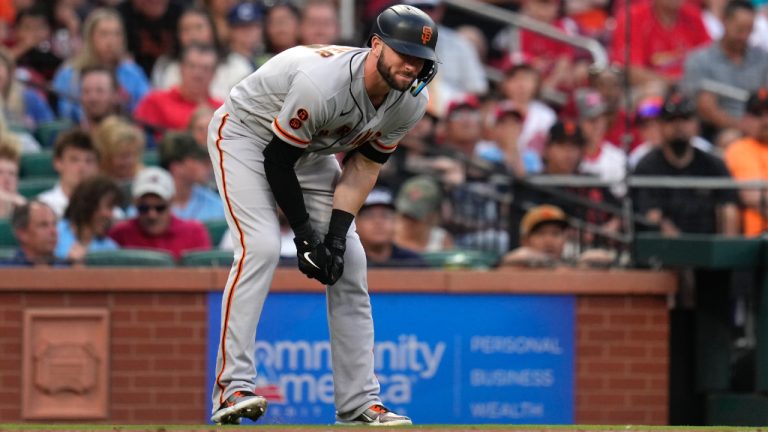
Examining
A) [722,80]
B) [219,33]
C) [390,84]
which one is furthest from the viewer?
[722,80]

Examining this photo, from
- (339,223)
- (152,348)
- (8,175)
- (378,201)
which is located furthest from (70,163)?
(339,223)

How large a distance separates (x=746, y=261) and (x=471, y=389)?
174 cm

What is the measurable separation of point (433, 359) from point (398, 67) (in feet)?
11.2

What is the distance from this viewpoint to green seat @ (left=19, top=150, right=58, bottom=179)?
9719 mm

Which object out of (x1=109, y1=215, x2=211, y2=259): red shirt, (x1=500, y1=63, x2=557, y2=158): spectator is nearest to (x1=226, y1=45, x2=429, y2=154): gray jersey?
(x1=109, y1=215, x2=211, y2=259): red shirt

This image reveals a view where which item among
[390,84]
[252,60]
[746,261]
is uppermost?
[252,60]

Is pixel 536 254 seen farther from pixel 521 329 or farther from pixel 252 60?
pixel 252 60

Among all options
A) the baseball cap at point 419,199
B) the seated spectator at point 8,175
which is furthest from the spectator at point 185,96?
the baseball cap at point 419,199

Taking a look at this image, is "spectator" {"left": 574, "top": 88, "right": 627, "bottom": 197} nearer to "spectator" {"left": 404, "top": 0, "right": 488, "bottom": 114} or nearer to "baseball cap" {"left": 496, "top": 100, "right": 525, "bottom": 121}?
"baseball cap" {"left": 496, "top": 100, "right": 525, "bottom": 121}

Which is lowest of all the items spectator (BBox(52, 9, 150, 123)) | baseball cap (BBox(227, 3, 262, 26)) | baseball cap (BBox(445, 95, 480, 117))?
baseball cap (BBox(445, 95, 480, 117))

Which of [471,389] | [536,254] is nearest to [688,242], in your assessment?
[536,254]

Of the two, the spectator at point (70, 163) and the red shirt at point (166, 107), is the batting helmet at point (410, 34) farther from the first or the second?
the red shirt at point (166, 107)

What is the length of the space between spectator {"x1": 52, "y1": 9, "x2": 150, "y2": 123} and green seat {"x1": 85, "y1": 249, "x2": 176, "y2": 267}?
230 centimetres

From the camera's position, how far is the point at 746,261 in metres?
8.18
